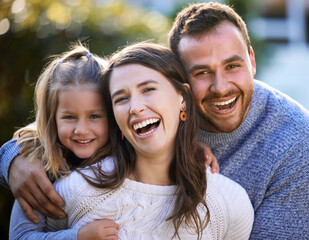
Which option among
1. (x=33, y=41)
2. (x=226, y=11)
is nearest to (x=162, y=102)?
(x=226, y=11)

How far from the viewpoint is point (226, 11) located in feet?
10.4

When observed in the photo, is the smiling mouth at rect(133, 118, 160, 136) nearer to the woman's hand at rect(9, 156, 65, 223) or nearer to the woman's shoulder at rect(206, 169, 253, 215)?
the woman's shoulder at rect(206, 169, 253, 215)

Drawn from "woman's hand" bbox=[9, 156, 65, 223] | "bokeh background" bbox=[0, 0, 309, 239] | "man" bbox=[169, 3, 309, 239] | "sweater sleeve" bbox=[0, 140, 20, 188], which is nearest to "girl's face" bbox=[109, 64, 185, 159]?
"man" bbox=[169, 3, 309, 239]

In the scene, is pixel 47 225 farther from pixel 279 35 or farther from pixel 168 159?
pixel 279 35

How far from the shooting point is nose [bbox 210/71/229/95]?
295 centimetres

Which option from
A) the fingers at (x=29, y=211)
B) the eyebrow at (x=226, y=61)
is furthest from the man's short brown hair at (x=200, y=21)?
the fingers at (x=29, y=211)

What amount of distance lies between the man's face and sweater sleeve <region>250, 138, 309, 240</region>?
0.43 m

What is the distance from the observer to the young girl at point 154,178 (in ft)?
8.54

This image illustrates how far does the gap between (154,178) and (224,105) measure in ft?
2.34

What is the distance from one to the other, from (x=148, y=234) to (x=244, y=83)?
1135 millimetres

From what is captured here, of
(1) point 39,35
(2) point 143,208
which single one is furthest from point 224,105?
(1) point 39,35

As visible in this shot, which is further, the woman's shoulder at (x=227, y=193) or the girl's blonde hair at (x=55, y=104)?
the girl's blonde hair at (x=55, y=104)

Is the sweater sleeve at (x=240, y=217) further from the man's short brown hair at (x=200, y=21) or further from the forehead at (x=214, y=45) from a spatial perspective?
the man's short brown hair at (x=200, y=21)

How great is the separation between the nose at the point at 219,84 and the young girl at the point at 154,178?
244 mm
